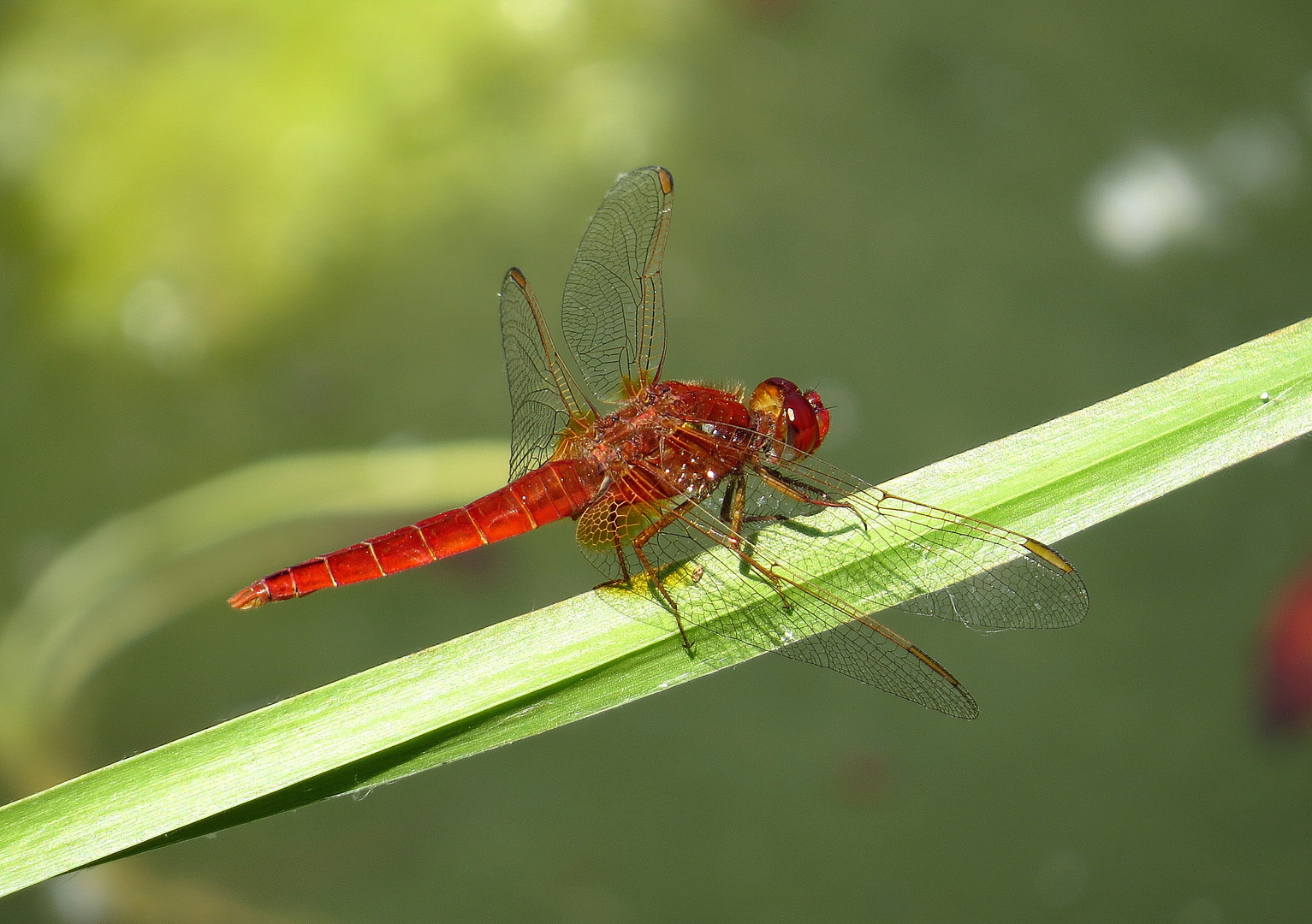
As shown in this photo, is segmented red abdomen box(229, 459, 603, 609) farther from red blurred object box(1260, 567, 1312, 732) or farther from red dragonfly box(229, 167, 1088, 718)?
red blurred object box(1260, 567, 1312, 732)

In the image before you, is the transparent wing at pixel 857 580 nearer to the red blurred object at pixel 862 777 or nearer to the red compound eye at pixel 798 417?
the red compound eye at pixel 798 417

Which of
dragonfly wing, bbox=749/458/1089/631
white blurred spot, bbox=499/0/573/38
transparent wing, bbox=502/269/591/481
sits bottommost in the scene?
dragonfly wing, bbox=749/458/1089/631

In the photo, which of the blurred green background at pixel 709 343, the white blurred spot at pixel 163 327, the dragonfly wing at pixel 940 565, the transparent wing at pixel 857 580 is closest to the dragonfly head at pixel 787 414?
the transparent wing at pixel 857 580

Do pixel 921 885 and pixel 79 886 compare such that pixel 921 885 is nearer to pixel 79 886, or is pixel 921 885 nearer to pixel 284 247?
pixel 79 886

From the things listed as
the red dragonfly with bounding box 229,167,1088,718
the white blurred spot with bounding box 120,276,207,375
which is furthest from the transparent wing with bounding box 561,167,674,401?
the white blurred spot with bounding box 120,276,207,375

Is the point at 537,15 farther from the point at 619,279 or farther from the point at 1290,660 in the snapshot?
the point at 1290,660

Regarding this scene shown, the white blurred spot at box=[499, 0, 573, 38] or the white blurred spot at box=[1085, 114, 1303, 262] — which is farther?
the white blurred spot at box=[499, 0, 573, 38]

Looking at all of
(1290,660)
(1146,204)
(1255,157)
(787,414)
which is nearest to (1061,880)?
(1290,660)
